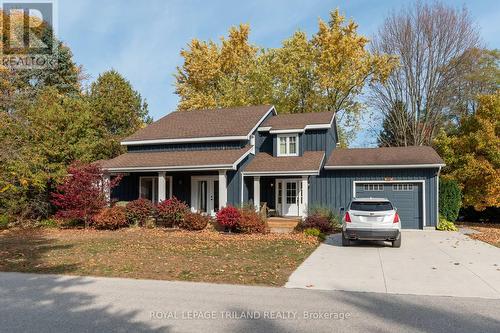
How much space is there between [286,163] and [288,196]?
6.48ft

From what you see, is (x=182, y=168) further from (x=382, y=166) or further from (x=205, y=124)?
(x=382, y=166)

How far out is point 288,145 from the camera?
24.2 meters

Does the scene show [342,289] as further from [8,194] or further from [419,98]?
[419,98]

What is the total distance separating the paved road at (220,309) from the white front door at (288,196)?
591 inches

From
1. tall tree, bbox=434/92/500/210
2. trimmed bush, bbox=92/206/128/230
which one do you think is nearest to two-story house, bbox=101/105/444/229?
tall tree, bbox=434/92/500/210

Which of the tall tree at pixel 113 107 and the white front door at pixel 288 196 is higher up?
the tall tree at pixel 113 107

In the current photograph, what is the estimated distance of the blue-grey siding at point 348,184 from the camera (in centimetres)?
2077

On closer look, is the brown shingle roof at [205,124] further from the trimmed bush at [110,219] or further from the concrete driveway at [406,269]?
the concrete driveway at [406,269]

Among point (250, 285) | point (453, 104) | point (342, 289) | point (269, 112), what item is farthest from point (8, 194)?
point (453, 104)

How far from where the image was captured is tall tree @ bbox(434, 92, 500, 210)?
833 inches

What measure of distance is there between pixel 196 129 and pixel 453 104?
72.1ft

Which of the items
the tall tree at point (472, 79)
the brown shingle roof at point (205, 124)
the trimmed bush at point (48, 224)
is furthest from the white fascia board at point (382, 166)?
the tall tree at point (472, 79)

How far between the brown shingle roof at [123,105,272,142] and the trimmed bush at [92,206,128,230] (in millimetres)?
5986

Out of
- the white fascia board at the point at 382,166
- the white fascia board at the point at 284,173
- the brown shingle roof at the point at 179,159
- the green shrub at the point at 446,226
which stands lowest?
the green shrub at the point at 446,226
